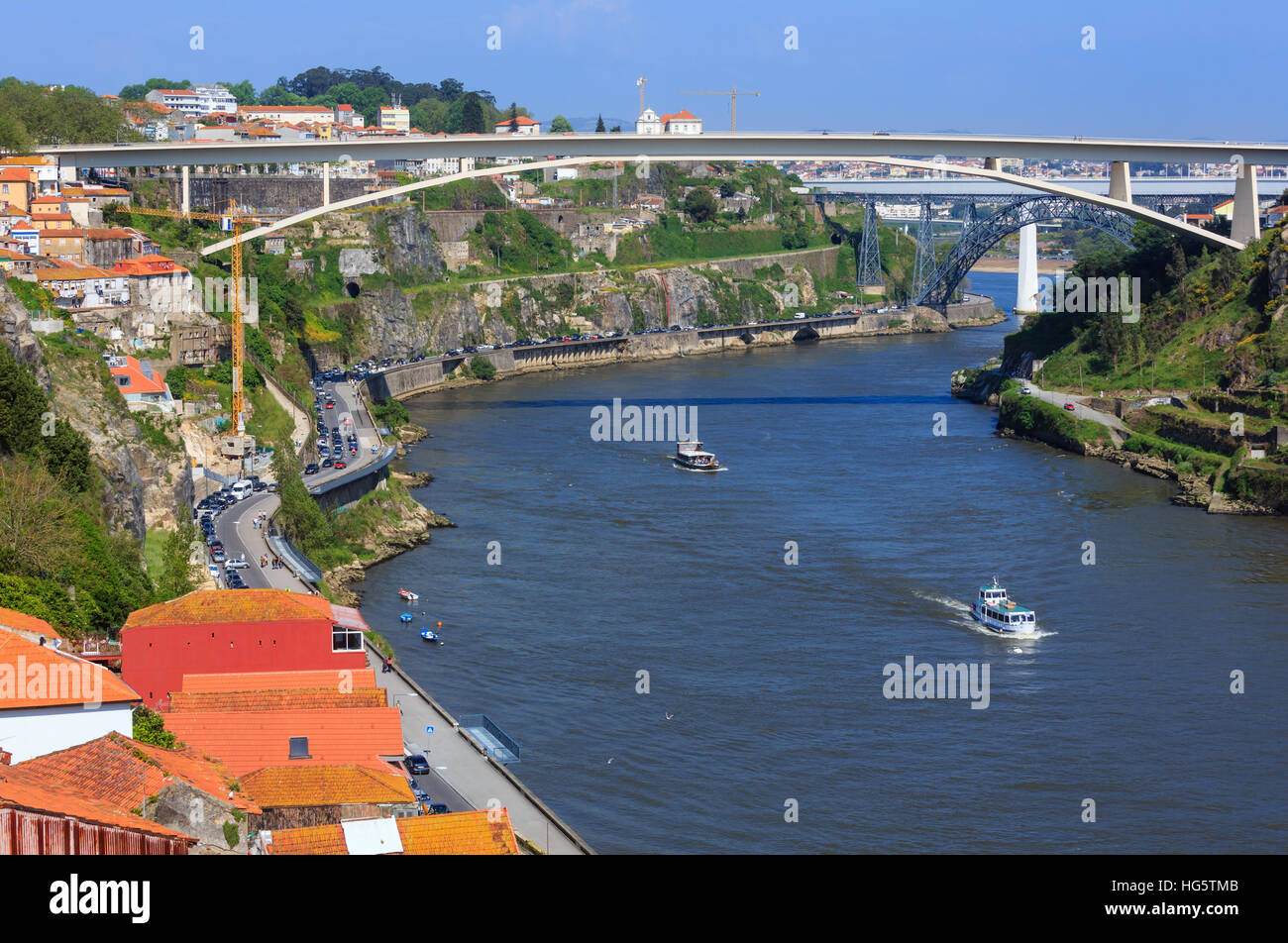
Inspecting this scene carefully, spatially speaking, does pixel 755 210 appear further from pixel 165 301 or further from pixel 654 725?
pixel 654 725

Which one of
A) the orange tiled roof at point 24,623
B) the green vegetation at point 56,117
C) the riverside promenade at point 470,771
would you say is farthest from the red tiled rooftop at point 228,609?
the green vegetation at point 56,117

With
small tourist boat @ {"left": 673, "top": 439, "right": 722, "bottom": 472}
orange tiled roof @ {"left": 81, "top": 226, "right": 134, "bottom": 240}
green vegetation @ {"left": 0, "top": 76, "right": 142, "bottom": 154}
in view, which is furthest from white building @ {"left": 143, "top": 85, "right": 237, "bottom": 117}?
small tourist boat @ {"left": 673, "top": 439, "right": 722, "bottom": 472}

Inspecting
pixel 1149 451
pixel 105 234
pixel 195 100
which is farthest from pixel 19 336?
pixel 195 100

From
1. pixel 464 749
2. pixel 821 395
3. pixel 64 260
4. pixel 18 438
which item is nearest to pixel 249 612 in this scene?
pixel 464 749

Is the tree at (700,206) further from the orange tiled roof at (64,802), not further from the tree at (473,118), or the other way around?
the orange tiled roof at (64,802)

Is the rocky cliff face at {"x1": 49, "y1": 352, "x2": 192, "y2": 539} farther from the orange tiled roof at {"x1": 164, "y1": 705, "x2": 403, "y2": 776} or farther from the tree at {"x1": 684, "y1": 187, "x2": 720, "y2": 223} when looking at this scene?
the tree at {"x1": 684, "y1": 187, "x2": 720, "y2": 223}

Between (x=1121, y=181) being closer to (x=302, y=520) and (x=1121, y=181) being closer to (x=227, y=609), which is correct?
(x=302, y=520)
